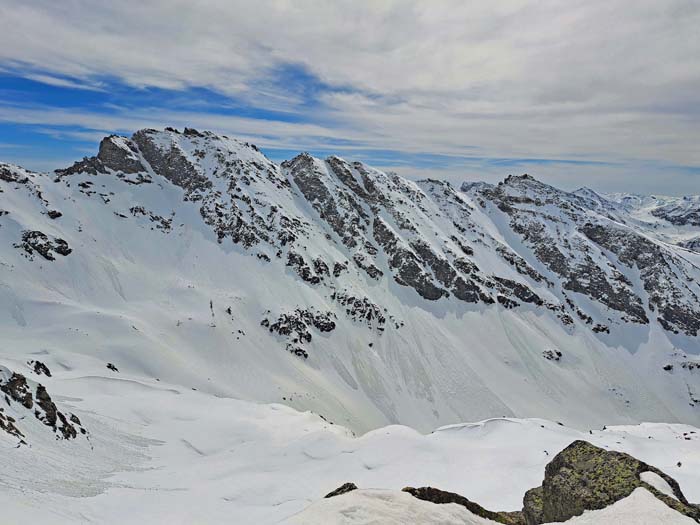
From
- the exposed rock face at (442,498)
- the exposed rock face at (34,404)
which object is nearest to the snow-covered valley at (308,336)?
the exposed rock face at (34,404)

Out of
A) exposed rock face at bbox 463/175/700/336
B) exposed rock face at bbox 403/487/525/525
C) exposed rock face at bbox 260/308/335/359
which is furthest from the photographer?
exposed rock face at bbox 463/175/700/336

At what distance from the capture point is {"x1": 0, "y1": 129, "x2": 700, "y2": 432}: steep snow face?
240 ft

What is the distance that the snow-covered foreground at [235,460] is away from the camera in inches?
684

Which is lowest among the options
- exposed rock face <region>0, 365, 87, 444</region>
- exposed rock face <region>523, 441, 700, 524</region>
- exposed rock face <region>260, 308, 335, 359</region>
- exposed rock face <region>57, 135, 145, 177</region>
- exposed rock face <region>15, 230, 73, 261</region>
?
exposed rock face <region>260, 308, 335, 359</region>

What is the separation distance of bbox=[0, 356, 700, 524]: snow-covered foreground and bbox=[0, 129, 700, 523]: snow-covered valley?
0.68 ft

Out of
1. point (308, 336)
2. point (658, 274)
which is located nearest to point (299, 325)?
point (308, 336)

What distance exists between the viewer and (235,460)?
29.6 meters

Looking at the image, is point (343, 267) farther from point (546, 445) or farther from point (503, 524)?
point (503, 524)

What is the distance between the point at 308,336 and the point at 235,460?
201 feet

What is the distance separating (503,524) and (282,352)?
76.8 m

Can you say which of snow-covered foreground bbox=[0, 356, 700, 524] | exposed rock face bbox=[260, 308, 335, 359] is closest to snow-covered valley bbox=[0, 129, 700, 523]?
snow-covered foreground bbox=[0, 356, 700, 524]

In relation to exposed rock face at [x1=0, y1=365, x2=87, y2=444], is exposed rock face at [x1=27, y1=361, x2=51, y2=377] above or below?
below

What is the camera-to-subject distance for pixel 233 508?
20.3 m

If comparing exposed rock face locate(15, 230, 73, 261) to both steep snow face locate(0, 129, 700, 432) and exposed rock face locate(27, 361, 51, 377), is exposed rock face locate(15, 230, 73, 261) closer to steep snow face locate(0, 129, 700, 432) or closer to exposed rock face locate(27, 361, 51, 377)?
steep snow face locate(0, 129, 700, 432)
